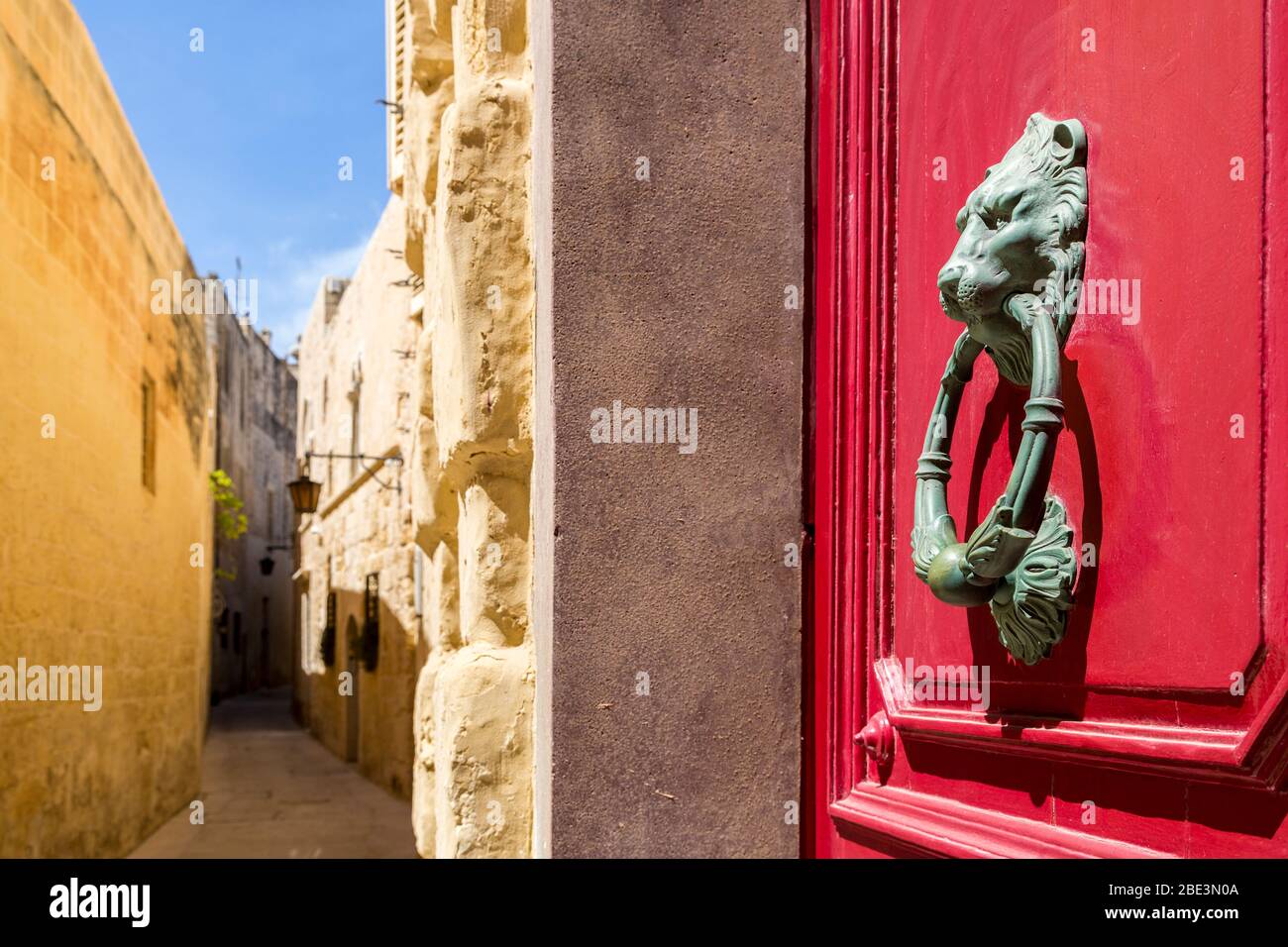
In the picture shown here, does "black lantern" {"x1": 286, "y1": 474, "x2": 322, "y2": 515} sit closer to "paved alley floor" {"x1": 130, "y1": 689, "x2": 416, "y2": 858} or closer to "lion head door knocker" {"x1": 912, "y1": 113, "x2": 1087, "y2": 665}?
"paved alley floor" {"x1": 130, "y1": 689, "x2": 416, "y2": 858}

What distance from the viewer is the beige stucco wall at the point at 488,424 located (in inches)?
87.4

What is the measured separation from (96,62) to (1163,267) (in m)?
8.45

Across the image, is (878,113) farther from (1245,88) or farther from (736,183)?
(1245,88)

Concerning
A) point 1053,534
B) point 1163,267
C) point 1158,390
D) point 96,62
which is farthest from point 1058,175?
point 96,62

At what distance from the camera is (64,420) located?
23.7 feet

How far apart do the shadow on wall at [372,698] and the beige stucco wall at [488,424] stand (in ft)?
34.3

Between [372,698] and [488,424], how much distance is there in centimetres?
1300

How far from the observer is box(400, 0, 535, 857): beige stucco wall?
7.29 ft

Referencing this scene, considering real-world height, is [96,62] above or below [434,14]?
above

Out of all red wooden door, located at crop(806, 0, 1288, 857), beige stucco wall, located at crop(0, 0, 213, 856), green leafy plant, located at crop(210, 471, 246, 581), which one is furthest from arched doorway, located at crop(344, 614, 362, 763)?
red wooden door, located at crop(806, 0, 1288, 857)

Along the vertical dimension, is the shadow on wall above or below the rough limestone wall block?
below

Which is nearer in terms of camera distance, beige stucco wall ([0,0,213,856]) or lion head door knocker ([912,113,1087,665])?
lion head door knocker ([912,113,1087,665])

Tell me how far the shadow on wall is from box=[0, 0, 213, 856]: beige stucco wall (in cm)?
230

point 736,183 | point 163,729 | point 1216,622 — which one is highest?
point 736,183
